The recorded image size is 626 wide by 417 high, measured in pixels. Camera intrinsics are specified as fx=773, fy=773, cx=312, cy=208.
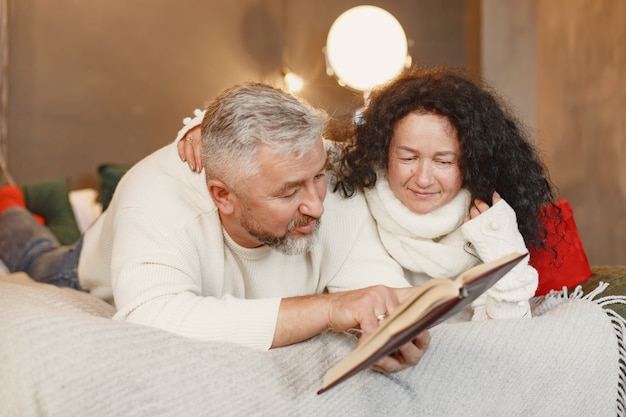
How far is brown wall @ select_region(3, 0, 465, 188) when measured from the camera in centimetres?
375

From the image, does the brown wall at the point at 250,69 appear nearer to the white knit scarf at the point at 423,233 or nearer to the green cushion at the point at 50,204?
the green cushion at the point at 50,204

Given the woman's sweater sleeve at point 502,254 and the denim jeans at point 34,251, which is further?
the denim jeans at point 34,251

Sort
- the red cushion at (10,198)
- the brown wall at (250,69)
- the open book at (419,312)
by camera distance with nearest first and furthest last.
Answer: the open book at (419,312), the red cushion at (10,198), the brown wall at (250,69)

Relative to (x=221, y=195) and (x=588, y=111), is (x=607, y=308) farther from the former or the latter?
(x=588, y=111)

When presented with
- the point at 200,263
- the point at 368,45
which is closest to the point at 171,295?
the point at 200,263

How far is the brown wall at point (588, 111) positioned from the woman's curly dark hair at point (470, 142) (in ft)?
4.80

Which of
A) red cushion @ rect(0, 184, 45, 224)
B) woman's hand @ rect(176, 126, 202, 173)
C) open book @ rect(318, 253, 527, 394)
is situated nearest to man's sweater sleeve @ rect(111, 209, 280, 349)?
woman's hand @ rect(176, 126, 202, 173)

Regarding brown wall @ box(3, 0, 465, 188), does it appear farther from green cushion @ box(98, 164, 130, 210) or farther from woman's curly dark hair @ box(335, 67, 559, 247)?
woman's curly dark hair @ box(335, 67, 559, 247)

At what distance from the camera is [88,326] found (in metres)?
1.22

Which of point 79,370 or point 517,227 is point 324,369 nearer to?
point 79,370

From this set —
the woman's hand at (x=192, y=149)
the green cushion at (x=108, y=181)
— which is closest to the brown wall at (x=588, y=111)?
the green cushion at (x=108, y=181)

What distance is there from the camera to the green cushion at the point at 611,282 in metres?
1.82

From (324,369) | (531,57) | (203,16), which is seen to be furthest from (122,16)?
(324,369)

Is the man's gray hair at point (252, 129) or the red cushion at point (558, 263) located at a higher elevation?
the man's gray hair at point (252, 129)
